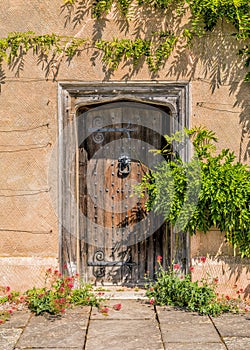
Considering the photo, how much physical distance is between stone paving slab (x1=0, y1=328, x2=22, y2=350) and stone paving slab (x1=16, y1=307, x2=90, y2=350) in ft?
→ 0.17

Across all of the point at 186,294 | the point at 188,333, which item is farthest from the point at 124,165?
the point at 188,333

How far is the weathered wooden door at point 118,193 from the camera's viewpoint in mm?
6352

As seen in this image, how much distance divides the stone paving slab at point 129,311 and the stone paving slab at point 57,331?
0.20 metres

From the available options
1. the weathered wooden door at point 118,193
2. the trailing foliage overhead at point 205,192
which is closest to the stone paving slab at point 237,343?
the trailing foliage overhead at point 205,192

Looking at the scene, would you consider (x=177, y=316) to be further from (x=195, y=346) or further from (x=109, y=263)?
(x=109, y=263)

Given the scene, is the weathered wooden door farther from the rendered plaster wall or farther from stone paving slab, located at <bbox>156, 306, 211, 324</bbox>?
stone paving slab, located at <bbox>156, 306, 211, 324</bbox>

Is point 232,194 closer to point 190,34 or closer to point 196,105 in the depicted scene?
point 196,105

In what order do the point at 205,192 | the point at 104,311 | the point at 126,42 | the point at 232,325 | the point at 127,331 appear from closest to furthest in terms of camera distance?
the point at 127,331 → the point at 232,325 → the point at 104,311 → the point at 205,192 → the point at 126,42

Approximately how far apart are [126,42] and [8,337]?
325cm

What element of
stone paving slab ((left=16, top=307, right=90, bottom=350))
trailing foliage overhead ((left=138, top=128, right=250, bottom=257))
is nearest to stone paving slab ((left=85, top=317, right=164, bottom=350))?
stone paving slab ((left=16, top=307, right=90, bottom=350))

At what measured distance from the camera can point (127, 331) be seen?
509cm

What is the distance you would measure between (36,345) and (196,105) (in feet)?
9.86

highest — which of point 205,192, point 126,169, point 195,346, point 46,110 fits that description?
point 46,110

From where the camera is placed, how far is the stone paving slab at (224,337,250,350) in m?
4.68
